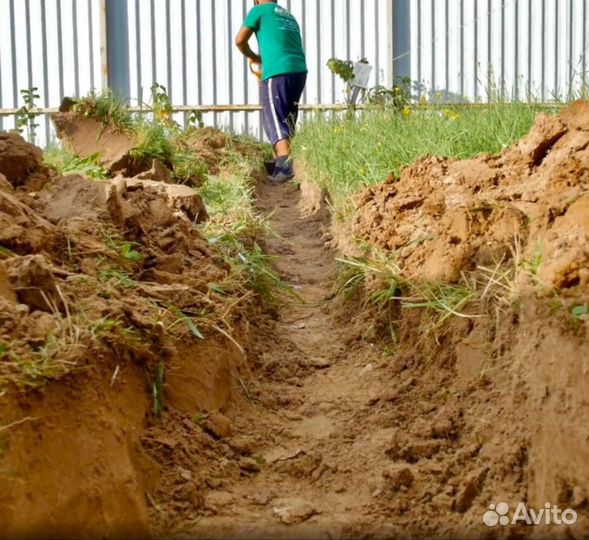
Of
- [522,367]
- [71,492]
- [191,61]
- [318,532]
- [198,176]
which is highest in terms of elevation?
[191,61]

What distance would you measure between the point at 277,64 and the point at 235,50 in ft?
8.53

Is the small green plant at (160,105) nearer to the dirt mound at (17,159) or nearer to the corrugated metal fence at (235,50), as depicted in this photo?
the corrugated metal fence at (235,50)

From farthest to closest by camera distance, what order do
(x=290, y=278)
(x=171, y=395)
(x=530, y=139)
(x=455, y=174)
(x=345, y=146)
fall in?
(x=345, y=146) → (x=290, y=278) → (x=455, y=174) → (x=530, y=139) → (x=171, y=395)

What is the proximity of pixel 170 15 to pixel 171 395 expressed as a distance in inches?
Result: 348

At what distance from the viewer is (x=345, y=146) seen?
617 cm

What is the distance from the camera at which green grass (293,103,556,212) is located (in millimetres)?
4918

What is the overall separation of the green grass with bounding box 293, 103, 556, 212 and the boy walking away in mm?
1688

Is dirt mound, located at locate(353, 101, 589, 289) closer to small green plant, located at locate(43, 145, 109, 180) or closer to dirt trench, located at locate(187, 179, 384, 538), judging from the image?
dirt trench, located at locate(187, 179, 384, 538)

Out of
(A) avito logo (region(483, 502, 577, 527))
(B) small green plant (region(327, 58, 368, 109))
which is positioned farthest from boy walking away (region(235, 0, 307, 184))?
(A) avito logo (region(483, 502, 577, 527))

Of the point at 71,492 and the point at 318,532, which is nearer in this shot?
the point at 71,492

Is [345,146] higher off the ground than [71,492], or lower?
higher

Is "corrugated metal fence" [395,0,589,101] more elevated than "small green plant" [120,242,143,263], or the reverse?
"corrugated metal fence" [395,0,589,101]

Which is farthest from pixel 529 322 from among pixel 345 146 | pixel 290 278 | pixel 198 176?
pixel 198 176

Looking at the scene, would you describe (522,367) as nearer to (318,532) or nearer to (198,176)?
(318,532)
